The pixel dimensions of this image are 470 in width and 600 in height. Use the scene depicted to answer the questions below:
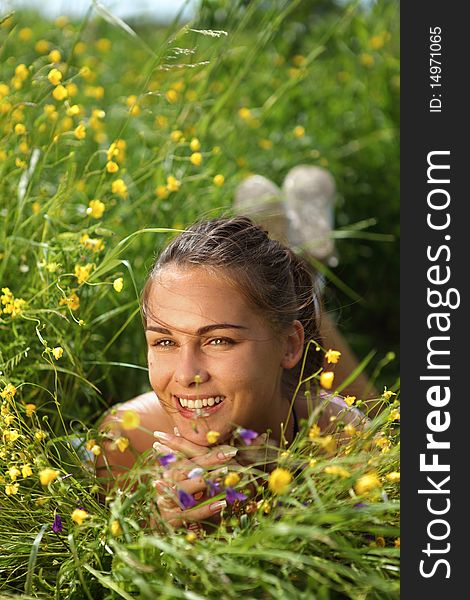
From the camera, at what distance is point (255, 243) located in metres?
1.79

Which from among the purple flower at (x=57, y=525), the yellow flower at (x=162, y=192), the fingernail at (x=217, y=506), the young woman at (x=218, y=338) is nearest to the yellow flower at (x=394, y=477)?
the young woman at (x=218, y=338)

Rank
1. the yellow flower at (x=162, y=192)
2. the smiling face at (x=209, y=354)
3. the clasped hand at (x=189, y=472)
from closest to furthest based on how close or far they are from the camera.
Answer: the clasped hand at (x=189, y=472), the smiling face at (x=209, y=354), the yellow flower at (x=162, y=192)

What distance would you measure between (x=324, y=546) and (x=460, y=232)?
1.93ft

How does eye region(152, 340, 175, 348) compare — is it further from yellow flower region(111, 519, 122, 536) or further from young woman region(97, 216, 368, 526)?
yellow flower region(111, 519, 122, 536)

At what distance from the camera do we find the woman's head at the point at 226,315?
161cm

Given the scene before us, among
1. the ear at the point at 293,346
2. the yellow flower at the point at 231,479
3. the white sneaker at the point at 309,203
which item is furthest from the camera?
the white sneaker at the point at 309,203

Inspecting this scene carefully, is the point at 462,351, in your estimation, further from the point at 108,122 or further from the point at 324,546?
the point at 108,122

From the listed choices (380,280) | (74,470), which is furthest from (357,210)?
(74,470)

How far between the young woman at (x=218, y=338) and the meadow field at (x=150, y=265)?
8 centimetres

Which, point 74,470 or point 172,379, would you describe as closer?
point 172,379

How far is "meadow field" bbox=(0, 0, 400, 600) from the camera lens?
130 centimetres

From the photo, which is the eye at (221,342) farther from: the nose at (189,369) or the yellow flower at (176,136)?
the yellow flower at (176,136)

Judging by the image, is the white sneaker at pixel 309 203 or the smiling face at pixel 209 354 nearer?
the smiling face at pixel 209 354

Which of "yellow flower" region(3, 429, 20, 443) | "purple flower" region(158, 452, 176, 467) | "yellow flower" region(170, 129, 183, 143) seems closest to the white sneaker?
"yellow flower" region(170, 129, 183, 143)
